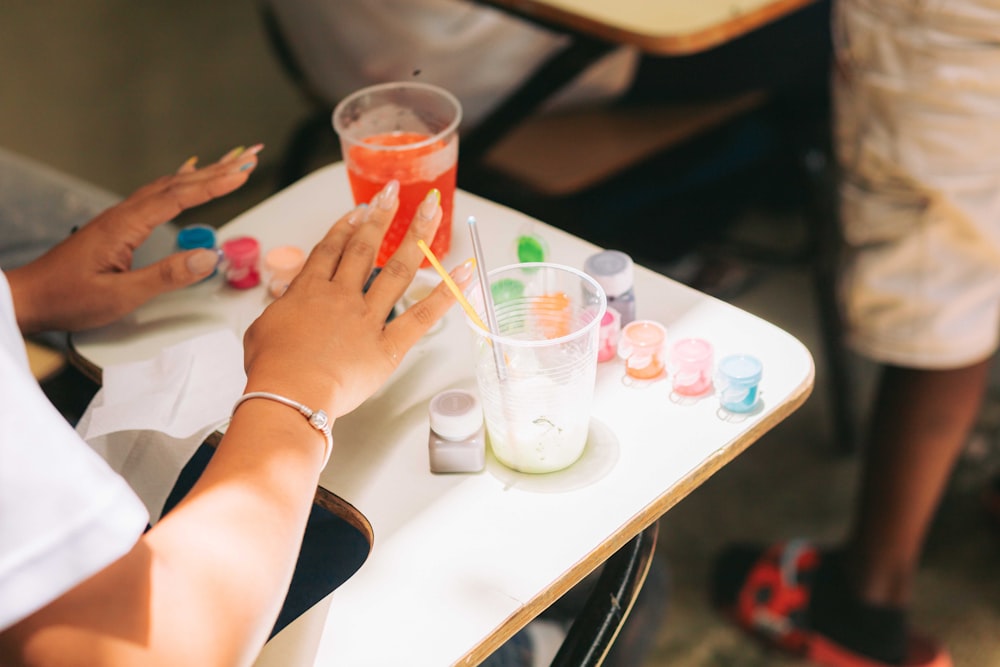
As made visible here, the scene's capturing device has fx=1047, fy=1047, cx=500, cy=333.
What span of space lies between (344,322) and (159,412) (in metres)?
0.19

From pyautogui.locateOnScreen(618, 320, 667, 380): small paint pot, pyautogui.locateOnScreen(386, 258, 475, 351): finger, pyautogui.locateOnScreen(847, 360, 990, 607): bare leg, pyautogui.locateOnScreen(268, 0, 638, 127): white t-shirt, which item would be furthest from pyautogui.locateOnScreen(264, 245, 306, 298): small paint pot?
pyautogui.locateOnScreen(847, 360, 990, 607): bare leg

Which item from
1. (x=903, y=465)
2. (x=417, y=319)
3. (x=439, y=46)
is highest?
(x=417, y=319)

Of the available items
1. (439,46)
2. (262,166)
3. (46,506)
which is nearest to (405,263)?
(46,506)

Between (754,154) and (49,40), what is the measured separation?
5.16ft

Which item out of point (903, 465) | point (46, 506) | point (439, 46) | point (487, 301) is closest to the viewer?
point (46, 506)

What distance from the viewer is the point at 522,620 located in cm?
70

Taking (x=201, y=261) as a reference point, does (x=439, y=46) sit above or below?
below

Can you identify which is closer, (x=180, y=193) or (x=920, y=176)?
(x=180, y=193)

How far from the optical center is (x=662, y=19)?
1.34 metres

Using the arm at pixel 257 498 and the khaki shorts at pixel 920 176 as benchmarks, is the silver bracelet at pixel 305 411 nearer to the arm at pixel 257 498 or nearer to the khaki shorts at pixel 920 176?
the arm at pixel 257 498

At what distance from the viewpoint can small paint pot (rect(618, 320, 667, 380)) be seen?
89 centimetres

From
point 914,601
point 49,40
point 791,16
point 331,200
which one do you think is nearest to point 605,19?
point 331,200

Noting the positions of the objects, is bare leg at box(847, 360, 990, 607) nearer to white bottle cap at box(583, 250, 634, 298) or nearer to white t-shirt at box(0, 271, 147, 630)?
white bottle cap at box(583, 250, 634, 298)

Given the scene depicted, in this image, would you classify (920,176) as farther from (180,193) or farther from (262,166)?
(262,166)
